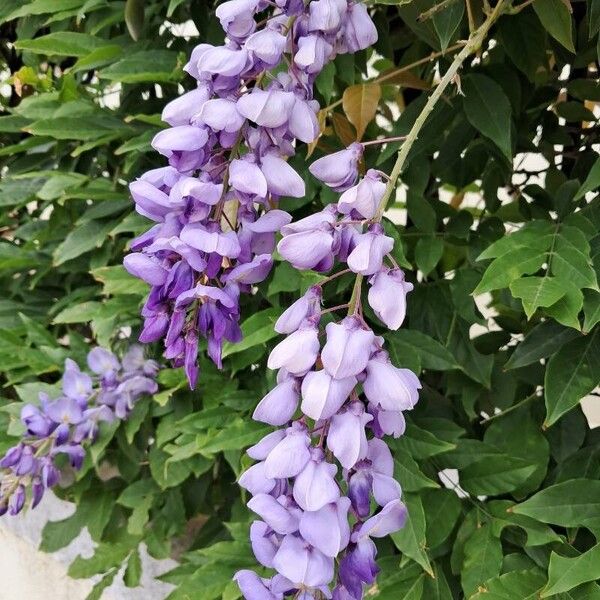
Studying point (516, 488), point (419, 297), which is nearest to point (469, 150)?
point (419, 297)

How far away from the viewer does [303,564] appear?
44 centimetres

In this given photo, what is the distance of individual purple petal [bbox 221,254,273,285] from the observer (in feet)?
1.59

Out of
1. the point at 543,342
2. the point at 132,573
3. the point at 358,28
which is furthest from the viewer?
the point at 132,573

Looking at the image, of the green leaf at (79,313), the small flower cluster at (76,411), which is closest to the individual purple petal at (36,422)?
the small flower cluster at (76,411)

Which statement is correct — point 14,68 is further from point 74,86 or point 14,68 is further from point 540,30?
point 540,30

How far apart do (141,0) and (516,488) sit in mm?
687

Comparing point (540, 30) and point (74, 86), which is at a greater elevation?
point (540, 30)

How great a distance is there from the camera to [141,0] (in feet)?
3.05

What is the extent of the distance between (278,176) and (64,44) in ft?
2.02

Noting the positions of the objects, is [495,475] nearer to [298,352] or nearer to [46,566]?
[298,352]

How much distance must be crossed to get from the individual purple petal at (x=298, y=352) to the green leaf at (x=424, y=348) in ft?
1.27

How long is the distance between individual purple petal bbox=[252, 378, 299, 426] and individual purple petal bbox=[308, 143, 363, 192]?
5.4 inches

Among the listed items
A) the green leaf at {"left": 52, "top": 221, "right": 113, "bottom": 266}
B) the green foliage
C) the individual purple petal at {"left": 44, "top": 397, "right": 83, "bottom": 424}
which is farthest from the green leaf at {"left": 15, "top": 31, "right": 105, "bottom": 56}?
the individual purple petal at {"left": 44, "top": 397, "right": 83, "bottom": 424}

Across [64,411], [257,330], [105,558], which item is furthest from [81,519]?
[257,330]
